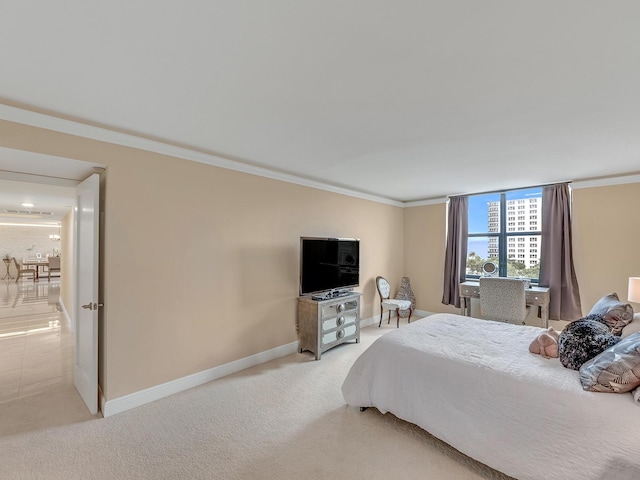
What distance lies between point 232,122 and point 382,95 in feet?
3.85

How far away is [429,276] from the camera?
18.1 ft

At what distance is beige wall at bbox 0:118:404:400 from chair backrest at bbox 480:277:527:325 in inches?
106

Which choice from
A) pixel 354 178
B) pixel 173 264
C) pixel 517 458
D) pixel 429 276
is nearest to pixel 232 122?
pixel 173 264

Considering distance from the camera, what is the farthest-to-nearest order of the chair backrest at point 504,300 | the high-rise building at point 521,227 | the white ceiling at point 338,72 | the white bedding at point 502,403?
the high-rise building at point 521,227 → the chair backrest at point 504,300 → the white bedding at point 502,403 → the white ceiling at point 338,72

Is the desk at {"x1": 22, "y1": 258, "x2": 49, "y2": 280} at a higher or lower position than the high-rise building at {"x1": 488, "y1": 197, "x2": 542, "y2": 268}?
lower

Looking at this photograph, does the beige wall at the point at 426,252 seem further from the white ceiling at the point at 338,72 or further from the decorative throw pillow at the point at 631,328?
the decorative throw pillow at the point at 631,328

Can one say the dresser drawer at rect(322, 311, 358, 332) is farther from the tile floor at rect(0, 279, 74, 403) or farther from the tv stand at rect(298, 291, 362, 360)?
the tile floor at rect(0, 279, 74, 403)

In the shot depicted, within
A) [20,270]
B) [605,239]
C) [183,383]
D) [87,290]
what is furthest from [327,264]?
[20,270]

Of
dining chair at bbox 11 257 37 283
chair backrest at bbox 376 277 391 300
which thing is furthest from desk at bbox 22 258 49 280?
chair backrest at bbox 376 277 391 300

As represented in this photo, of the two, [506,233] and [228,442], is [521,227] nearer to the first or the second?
[506,233]

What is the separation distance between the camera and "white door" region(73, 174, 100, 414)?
237 centimetres

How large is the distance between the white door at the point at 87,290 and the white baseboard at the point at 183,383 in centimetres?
16

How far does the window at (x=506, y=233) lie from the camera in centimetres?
449

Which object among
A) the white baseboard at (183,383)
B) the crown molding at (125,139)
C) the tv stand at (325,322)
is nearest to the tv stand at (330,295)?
the tv stand at (325,322)
